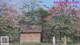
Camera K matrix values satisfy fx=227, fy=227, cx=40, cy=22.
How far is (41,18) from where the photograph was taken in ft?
24.6

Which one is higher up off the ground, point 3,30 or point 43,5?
point 43,5

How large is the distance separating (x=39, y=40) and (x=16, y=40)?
2.43 ft

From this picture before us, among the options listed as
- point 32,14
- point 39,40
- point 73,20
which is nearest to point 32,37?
point 39,40

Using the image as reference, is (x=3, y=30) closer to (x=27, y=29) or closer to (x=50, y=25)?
(x=27, y=29)

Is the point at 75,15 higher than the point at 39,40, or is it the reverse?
the point at 75,15

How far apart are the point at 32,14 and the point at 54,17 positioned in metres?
0.73

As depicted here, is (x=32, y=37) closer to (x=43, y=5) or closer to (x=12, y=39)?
(x=12, y=39)

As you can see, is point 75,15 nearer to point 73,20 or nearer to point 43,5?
point 73,20

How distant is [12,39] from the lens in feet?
24.1

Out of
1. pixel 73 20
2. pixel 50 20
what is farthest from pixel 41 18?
pixel 73 20

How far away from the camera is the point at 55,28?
7.46 m

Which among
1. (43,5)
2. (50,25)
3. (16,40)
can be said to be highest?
(43,5)

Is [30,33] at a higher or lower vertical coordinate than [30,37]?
higher

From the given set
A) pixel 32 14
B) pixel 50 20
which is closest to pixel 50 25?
pixel 50 20
